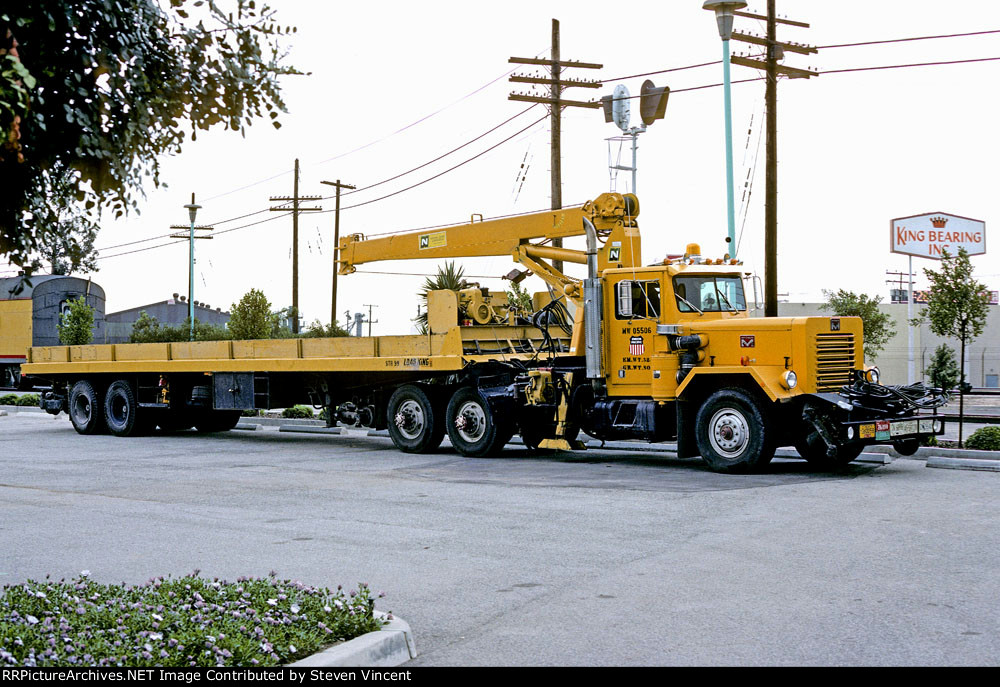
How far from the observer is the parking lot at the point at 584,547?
6.22m

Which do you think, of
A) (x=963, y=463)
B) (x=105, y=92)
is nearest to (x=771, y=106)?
(x=963, y=463)

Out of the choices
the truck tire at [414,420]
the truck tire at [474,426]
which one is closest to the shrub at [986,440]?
the truck tire at [474,426]

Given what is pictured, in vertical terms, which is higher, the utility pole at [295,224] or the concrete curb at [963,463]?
the utility pole at [295,224]

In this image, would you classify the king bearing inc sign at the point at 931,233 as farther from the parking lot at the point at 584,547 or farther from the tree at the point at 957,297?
the parking lot at the point at 584,547

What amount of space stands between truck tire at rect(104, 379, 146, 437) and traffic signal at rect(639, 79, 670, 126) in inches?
498

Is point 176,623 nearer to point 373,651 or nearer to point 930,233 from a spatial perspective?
point 373,651

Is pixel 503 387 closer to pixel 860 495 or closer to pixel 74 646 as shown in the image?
pixel 860 495

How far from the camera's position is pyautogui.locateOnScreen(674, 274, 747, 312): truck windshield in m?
15.7

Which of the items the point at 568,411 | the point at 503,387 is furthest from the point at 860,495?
the point at 503,387

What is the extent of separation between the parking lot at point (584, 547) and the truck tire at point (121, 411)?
6984mm

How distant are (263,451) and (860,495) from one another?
10.7 m

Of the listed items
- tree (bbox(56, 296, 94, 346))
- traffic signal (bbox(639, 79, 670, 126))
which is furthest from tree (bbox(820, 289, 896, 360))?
tree (bbox(56, 296, 94, 346))

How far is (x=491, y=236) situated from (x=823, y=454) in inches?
276

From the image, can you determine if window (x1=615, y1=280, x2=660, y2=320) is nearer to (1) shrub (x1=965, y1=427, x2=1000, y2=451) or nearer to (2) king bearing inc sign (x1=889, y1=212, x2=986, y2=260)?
(1) shrub (x1=965, y1=427, x2=1000, y2=451)
